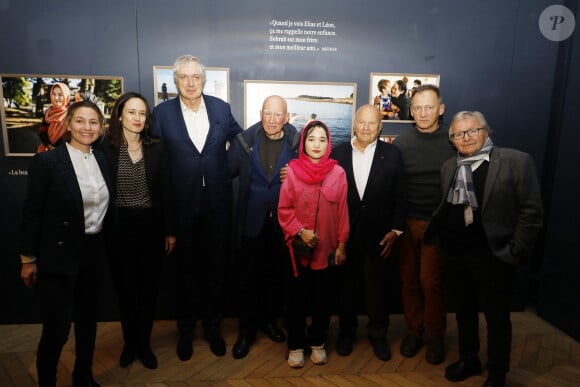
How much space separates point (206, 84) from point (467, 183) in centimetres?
230

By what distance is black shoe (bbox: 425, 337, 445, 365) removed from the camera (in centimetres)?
279

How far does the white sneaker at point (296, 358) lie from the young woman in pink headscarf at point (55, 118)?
2714 mm

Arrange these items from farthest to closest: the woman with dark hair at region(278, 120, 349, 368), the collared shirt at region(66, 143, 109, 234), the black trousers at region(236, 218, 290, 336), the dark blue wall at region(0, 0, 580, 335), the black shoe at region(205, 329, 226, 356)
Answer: the dark blue wall at region(0, 0, 580, 335)
the black shoe at region(205, 329, 226, 356)
the black trousers at region(236, 218, 290, 336)
the woman with dark hair at region(278, 120, 349, 368)
the collared shirt at region(66, 143, 109, 234)

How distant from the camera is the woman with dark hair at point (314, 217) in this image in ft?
7.98

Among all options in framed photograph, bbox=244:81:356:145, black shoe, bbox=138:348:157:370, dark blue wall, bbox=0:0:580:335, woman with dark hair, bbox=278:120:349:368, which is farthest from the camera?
framed photograph, bbox=244:81:356:145

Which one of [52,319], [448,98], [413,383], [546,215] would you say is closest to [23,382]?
[52,319]

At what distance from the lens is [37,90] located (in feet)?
10.1

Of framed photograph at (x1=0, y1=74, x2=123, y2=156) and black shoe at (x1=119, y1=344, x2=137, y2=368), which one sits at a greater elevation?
framed photograph at (x1=0, y1=74, x2=123, y2=156)

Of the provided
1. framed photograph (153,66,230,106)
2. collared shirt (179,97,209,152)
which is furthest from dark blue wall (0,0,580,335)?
collared shirt (179,97,209,152)

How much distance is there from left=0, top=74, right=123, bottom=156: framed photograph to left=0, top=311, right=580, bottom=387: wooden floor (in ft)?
5.70

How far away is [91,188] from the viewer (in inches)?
83.7

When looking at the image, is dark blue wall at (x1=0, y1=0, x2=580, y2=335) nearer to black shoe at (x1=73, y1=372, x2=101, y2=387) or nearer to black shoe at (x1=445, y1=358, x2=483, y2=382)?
black shoe at (x1=445, y1=358, x2=483, y2=382)

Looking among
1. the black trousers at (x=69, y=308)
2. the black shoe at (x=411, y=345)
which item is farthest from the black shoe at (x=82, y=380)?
the black shoe at (x=411, y=345)

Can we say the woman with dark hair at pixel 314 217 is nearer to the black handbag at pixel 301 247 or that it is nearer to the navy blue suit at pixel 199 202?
the black handbag at pixel 301 247
